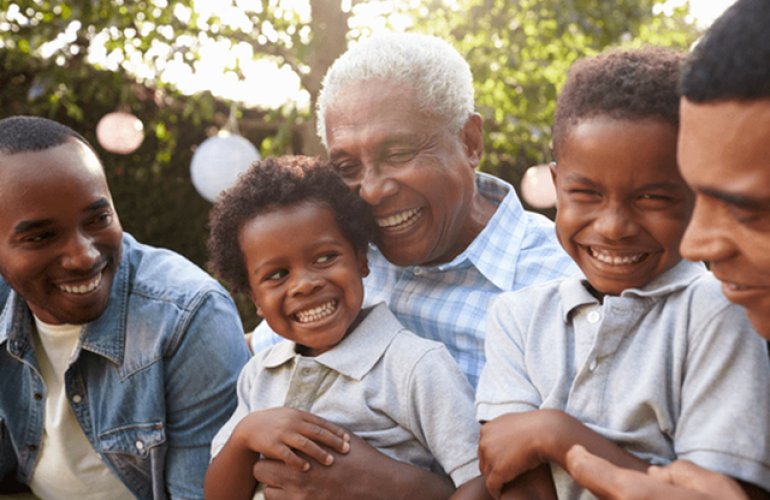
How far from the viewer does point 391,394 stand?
177cm

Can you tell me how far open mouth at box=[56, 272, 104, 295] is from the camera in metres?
2.20

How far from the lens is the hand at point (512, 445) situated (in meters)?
1.38

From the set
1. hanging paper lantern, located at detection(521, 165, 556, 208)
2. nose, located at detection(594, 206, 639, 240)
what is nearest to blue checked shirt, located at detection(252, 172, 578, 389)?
nose, located at detection(594, 206, 639, 240)

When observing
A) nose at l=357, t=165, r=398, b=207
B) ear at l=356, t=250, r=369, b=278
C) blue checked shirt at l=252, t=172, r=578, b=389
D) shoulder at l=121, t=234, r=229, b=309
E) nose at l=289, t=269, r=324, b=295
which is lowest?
blue checked shirt at l=252, t=172, r=578, b=389

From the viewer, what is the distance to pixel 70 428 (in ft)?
7.76

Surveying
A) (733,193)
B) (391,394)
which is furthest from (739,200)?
(391,394)

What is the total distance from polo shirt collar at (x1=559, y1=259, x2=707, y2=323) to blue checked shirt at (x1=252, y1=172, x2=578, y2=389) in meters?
0.54

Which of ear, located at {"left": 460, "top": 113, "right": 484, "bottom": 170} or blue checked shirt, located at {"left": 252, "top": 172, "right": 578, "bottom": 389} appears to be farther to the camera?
ear, located at {"left": 460, "top": 113, "right": 484, "bottom": 170}

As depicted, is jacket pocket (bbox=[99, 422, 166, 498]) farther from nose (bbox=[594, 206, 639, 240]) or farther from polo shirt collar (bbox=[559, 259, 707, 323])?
nose (bbox=[594, 206, 639, 240])

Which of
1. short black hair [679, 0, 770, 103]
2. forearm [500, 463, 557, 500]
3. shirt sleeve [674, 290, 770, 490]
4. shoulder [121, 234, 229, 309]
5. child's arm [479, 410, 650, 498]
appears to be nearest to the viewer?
short black hair [679, 0, 770, 103]

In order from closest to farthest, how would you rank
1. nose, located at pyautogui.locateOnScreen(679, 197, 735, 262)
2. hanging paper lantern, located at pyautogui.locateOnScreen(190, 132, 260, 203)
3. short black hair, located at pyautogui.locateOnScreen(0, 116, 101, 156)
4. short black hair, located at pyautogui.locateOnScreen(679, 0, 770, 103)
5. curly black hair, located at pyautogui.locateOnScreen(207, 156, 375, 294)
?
1. short black hair, located at pyautogui.locateOnScreen(679, 0, 770, 103)
2. nose, located at pyautogui.locateOnScreen(679, 197, 735, 262)
3. curly black hair, located at pyautogui.locateOnScreen(207, 156, 375, 294)
4. short black hair, located at pyautogui.locateOnScreen(0, 116, 101, 156)
5. hanging paper lantern, located at pyautogui.locateOnScreen(190, 132, 260, 203)

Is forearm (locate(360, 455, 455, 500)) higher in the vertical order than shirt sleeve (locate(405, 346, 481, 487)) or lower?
lower

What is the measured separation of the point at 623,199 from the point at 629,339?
319mm

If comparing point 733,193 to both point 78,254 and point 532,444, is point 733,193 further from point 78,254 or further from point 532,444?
point 78,254
